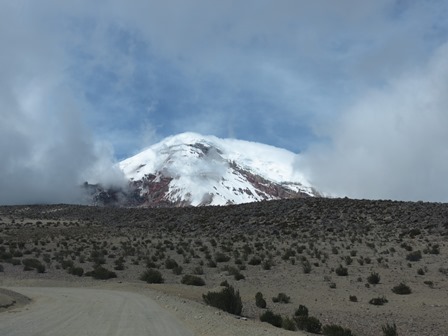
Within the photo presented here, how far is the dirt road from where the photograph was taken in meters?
13.5

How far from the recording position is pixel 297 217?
2489 inches

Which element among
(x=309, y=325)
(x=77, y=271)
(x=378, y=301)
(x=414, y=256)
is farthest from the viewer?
(x=414, y=256)

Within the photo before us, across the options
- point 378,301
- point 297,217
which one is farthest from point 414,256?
point 297,217

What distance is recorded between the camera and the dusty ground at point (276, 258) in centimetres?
2114

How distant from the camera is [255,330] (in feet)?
50.3

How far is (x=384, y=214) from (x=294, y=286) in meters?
34.2

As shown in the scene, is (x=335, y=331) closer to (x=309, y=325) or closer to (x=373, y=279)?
(x=309, y=325)

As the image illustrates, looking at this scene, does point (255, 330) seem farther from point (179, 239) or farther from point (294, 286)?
point (179, 239)

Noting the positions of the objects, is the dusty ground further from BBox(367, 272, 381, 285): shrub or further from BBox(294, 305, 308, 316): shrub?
BBox(294, 305, 308, 316): shrub

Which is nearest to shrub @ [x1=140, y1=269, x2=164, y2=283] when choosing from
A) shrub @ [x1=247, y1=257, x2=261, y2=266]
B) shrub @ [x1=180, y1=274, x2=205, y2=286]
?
shrub @ [x1=180, y1=274, x2=205, y2=286]

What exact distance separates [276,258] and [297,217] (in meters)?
24.9

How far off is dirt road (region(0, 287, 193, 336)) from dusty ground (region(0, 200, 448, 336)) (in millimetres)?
1004

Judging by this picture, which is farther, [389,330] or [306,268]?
[306,268]

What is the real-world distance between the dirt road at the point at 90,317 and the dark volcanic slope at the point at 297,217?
37.3 meters
